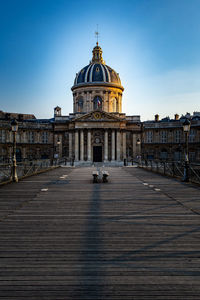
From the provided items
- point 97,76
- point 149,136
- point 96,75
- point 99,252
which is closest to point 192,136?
point 149,136

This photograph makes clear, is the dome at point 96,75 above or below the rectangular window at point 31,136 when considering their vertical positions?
above

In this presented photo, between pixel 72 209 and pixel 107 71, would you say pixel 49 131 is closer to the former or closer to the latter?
pixel 107 71

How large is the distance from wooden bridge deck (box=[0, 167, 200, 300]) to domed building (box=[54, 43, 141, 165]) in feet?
128

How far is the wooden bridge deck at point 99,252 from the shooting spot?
3.15m

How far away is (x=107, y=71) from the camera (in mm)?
59031

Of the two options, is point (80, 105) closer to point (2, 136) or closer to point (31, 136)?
point (31, 136)

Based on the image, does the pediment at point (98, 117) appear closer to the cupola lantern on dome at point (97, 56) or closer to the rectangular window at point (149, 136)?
the rectangular window at point (149, 136)

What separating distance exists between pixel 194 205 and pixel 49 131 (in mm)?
51516

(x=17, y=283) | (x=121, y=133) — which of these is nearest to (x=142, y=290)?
(x=17, y=283)

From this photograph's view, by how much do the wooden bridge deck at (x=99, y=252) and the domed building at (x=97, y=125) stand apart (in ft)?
128

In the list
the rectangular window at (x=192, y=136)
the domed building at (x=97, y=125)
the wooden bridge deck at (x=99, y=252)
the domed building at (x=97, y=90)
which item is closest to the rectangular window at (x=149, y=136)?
the domed building at (x=97, y=125)

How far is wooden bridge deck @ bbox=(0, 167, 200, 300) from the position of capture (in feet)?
10.3

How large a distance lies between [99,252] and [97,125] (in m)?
46.9

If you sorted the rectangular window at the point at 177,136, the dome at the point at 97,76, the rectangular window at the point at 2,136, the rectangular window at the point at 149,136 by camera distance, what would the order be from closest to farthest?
the rectangular window at the point at 2,136, the rectangular window at the point at 177,136, the rectangular window at the point at 149,136, the dome at the point at 97,76
